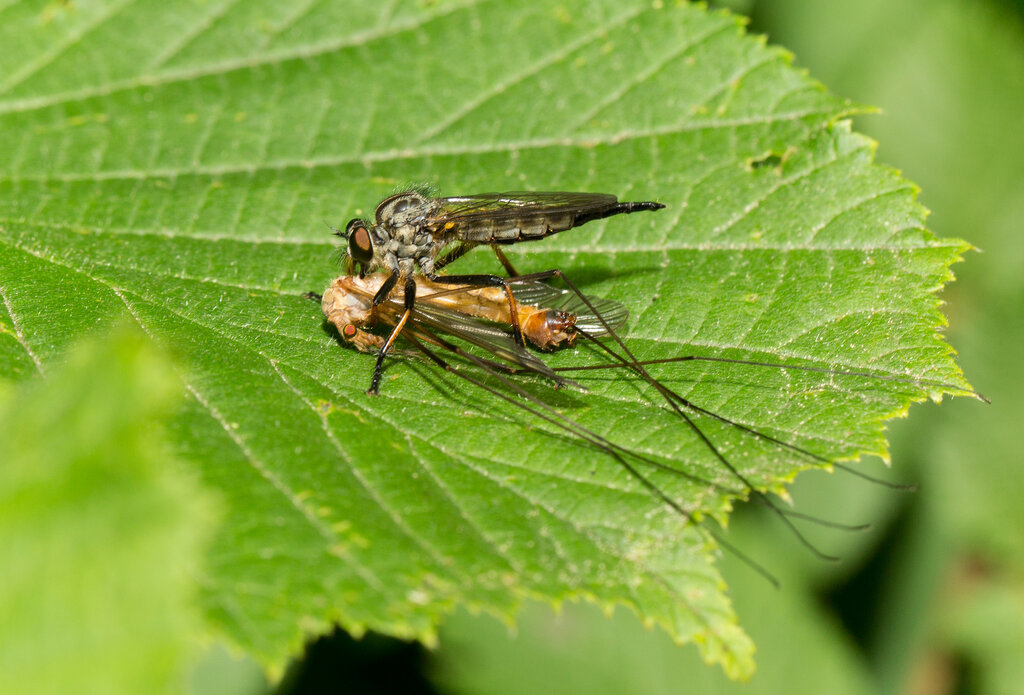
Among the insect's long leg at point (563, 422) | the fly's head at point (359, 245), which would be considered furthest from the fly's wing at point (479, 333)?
the fly's head at point (359, 245)

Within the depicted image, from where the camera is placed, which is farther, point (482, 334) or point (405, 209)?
point (405, 209)

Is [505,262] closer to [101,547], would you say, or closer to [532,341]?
[532,341]

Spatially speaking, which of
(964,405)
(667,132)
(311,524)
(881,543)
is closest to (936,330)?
(667,132)

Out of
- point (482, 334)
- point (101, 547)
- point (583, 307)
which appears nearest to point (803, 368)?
point (583, 307)

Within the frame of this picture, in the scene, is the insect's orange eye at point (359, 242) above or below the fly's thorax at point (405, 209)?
below

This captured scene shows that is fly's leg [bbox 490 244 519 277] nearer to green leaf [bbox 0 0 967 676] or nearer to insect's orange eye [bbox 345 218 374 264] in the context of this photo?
green leaf [bbox 0 0 967 676]

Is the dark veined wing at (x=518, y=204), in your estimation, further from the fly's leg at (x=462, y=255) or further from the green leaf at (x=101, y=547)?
the green leaf at (x=101, y=547)
